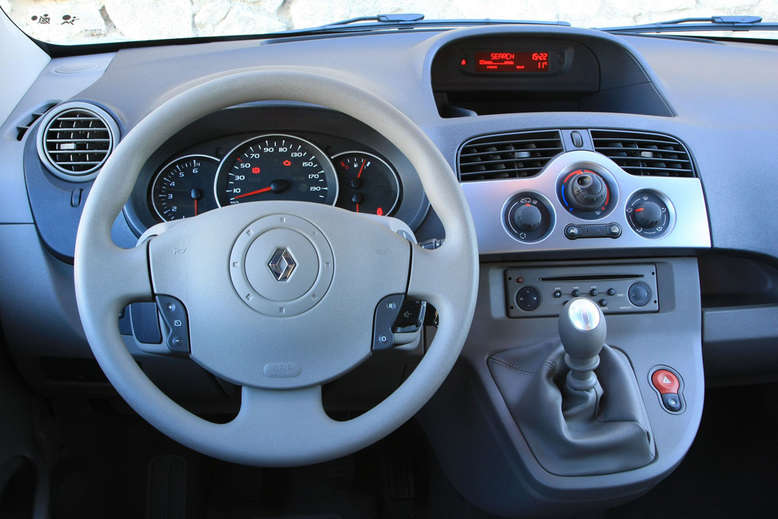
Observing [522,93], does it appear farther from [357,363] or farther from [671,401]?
[357,363]

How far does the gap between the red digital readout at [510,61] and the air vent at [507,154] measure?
360 millimetres

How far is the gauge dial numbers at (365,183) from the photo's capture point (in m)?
1.33

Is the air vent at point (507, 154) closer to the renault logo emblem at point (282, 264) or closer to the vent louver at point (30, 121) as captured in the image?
the renault logo emblem at point (282, 264)

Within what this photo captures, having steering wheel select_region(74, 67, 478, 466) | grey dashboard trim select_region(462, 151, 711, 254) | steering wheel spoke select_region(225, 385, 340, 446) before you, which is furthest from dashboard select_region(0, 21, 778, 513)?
steering wheel spoke select_region(225, 385, 340, 446)

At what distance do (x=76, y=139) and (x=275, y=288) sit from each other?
70 centimetres

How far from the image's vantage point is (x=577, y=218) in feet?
4.07

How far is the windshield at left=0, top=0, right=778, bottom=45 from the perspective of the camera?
1.69 metres

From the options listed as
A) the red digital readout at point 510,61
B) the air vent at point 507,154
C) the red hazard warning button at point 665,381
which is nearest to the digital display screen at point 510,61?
the red digital readout at point 510,61

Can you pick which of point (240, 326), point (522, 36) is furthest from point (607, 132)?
point (240, 326)

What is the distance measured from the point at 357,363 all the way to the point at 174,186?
0.68 meters

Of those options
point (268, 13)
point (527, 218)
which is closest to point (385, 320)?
point (527, 218)

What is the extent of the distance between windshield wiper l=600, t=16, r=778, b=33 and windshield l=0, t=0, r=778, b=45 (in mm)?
21

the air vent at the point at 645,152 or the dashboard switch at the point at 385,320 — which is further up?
the air vent at the point at 645,152

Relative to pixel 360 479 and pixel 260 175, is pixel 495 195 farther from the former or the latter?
pixel 360 479
